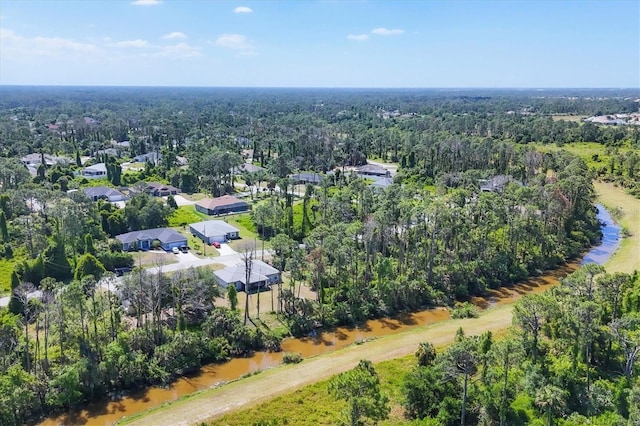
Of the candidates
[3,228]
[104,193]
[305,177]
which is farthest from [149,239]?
[305,177]

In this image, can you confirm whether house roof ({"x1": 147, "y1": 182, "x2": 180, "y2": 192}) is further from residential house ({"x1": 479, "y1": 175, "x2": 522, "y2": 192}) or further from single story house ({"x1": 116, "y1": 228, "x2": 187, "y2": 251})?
residential house ({"x1": 479, "y1": 175, "x2": 522, "y2": 192})

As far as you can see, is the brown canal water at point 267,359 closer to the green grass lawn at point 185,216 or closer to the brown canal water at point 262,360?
the brown canal water at point 262,360

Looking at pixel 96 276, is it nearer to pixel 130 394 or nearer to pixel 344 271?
pixel 130 394

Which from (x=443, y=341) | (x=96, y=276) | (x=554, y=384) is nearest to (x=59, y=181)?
(x=96, y=276)

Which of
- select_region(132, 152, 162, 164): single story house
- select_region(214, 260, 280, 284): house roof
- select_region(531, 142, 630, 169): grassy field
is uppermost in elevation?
select_region(531, 142, 630, 169): grassy field

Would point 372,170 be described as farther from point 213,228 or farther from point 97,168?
point 97,168

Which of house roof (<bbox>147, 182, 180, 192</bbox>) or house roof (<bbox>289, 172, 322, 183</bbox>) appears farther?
house roof (<bbox>289, 172, 322, 183</bbox>)

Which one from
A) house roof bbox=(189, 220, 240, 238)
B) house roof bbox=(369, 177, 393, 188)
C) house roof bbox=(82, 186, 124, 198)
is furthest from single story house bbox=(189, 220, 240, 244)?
house roof bbox=(369, 177, 393, 188)
